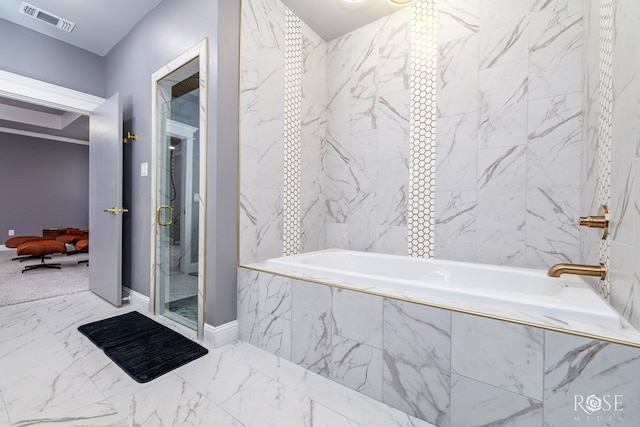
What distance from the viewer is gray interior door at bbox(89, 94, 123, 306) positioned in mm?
2506

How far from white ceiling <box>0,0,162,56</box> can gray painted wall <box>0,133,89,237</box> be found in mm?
4607

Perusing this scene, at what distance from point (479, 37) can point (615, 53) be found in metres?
1.00

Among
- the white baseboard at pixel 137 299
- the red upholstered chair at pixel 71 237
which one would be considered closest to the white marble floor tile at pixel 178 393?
the white baseboard at pixel 137 299

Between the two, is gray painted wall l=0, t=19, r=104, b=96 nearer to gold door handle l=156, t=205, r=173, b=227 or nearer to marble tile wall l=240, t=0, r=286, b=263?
gold door handle l=156, t=205, r=173, b=227

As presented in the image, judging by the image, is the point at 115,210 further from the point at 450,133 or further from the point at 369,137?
the point at 450,133

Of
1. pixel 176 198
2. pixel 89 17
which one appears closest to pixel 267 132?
pixel 176 198

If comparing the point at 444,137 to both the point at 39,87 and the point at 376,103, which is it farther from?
the point at 39,87

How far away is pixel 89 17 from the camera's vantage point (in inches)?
97.7

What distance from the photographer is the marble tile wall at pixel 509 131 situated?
5.51 ft

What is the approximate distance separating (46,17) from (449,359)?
406cm

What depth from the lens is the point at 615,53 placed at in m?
1.13

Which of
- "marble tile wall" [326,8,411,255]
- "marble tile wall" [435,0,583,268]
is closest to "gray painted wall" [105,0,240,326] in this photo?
"marble tile wall" [326,8,411,255]

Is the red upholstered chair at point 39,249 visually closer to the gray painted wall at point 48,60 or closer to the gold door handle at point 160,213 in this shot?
the gray painted wall at point 48,60

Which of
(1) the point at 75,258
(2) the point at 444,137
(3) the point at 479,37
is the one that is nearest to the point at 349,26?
(3) the point at 479,37
